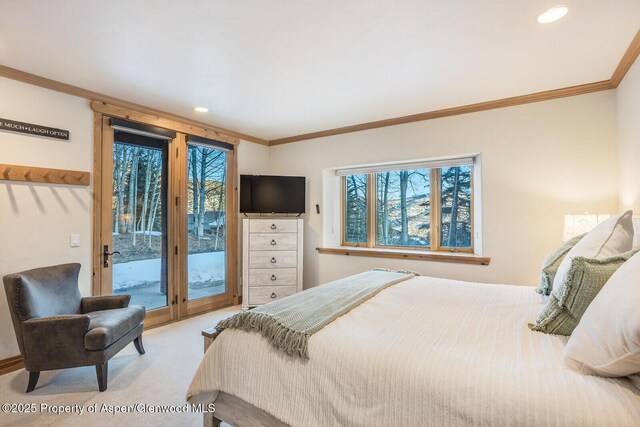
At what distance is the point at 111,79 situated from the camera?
107 inches

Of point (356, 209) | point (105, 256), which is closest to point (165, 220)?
point (105, 256)

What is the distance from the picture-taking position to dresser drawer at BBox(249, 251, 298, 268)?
4.09 metres

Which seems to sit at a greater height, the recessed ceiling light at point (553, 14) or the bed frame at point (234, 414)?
the recessed ceiling light at point (553, 14)

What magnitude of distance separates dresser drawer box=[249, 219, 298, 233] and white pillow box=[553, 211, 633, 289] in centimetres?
303

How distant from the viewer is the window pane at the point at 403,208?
3.90 metres

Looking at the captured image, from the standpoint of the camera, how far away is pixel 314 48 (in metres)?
2.22

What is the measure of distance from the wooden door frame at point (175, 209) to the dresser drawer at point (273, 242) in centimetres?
42

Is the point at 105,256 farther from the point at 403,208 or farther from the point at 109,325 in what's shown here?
the point at 403,208

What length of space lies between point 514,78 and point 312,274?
3.26m

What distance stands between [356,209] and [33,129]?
11.5ft

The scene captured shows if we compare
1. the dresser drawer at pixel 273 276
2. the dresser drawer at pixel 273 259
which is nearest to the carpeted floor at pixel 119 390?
the dresser drawer at pixel 273 276

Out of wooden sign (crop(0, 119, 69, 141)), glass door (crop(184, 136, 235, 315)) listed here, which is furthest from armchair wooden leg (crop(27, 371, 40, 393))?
wooden sign (crop(0, 119, 69, 141))

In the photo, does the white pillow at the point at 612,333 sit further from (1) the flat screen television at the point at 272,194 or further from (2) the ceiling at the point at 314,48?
(1) the flat screen television at the point at 272,194

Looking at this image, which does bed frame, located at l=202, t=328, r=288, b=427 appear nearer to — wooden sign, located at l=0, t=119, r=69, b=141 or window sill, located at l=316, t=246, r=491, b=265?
wooden sign, located at l=0, t=119, r=69, b=141
